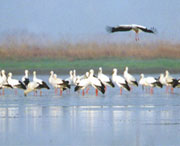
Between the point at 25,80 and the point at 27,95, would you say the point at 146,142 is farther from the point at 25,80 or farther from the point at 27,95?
the point at 25,80

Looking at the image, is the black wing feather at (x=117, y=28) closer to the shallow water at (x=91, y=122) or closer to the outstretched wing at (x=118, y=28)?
the outstretched wing at (x=118, y=28)

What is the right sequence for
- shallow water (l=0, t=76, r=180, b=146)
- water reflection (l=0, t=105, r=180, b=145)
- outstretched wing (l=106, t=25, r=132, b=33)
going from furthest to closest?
outstretched wing (l=106, t=25, r=132, b=33), water reflection (l=0, t=105, r=180, b=145), shallow water (l=0, t=76, r=180, b=146)

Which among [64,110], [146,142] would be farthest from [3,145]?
[64,110]

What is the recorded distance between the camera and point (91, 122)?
470 inches

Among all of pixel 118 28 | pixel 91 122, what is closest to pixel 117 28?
pixel 118 28

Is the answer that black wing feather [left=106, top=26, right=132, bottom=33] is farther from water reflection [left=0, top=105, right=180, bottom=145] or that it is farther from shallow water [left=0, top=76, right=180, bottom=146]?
water reflection [left=0, top=105, right=180, bottom=145]

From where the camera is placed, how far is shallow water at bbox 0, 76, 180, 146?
9.84 meters

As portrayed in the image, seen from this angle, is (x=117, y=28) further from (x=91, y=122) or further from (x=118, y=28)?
(x=91, y=122)

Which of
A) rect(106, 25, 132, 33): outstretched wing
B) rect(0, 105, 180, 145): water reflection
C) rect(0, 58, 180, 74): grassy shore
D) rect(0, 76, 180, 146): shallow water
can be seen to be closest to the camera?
rect(0, 76, 180, 146): shallow water

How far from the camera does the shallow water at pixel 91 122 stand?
32.3 ft

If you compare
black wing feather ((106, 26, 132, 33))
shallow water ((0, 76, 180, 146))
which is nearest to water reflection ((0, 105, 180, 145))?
shallow water ((0, 76, 180, 146))

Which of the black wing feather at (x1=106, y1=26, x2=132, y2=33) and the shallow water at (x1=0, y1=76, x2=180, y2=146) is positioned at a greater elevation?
the black wing feather at (x1=106, y1=26, x2=132, y2=33)

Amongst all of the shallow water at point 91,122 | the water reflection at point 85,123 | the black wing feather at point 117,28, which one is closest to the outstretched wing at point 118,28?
the black wing feather at point 117,28

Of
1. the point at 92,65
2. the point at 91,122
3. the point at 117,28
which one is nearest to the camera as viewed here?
the point at 91,122
